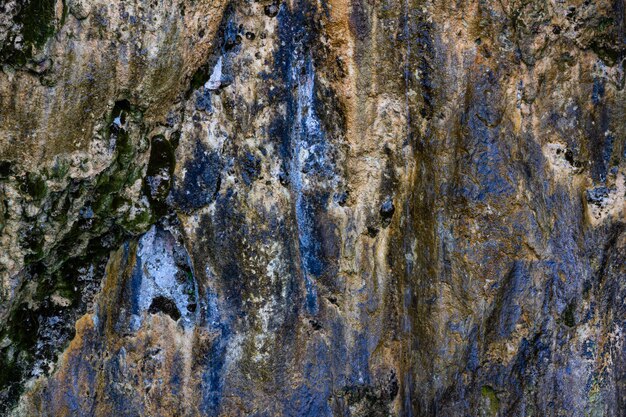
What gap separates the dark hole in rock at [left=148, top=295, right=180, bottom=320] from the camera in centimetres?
472

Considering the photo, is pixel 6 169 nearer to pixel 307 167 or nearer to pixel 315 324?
pixel 307 167

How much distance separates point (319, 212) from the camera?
179 inches

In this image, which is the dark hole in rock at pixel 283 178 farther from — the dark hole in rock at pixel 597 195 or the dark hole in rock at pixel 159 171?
the dark hole in rock at pixel 597 195

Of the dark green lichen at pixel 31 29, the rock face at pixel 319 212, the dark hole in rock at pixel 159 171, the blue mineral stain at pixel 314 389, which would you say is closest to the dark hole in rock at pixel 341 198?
the rock face at pixel 319 212

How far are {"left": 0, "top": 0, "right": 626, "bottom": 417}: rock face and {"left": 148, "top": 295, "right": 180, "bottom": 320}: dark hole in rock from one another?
0.04 feet

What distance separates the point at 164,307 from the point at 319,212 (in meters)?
1.42

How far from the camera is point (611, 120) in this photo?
4285mm

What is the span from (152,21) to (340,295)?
239cm

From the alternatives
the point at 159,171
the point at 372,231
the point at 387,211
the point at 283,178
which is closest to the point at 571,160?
the point at 387,211

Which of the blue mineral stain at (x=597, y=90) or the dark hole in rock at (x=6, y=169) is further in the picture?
the blue mineral stain at (x=597, y=90)

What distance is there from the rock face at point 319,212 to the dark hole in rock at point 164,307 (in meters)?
0.01

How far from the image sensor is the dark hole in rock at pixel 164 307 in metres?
4.72

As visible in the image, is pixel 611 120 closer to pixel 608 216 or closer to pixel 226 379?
pixel 608 216

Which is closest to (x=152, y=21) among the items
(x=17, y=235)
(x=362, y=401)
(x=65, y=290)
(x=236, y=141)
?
(x=236, y=141)
